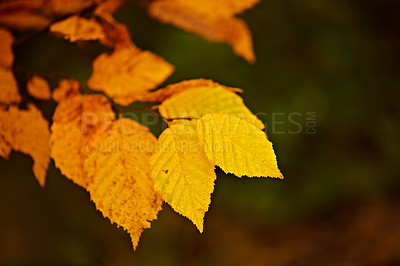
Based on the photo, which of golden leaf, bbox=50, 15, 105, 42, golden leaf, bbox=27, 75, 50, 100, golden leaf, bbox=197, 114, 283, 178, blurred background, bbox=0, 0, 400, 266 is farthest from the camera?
blurred background, bbox=0, 0, 400, 266

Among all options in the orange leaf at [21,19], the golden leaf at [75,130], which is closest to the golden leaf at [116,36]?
the golden leaf at [75,130]

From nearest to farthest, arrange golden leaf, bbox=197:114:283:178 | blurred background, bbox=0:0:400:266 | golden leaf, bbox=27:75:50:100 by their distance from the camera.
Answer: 1. golden leaf, bbox=197:114:283:178
2. golden leaf, bbox=27:75:50:100
3. blurred background, bbox=0:0:400:266

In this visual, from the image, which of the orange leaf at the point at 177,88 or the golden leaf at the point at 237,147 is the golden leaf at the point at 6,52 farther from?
the golden leaf at the point at 237,147

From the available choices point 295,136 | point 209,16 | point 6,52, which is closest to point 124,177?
point 6,52

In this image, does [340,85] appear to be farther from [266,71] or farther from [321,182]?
[321,182]

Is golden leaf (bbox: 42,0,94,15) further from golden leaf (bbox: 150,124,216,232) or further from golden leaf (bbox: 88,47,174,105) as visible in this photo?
golden leaf (bbox: 150,124,216,232)

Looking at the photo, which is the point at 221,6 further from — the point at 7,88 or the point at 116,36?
the point at 7,88

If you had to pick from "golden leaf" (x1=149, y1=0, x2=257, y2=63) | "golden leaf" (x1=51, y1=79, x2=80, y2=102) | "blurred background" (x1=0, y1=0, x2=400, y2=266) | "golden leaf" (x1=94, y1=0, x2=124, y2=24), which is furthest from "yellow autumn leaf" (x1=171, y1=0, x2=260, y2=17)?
"blurred background" (x1=0, y1=0, x2=400, y2=266)
